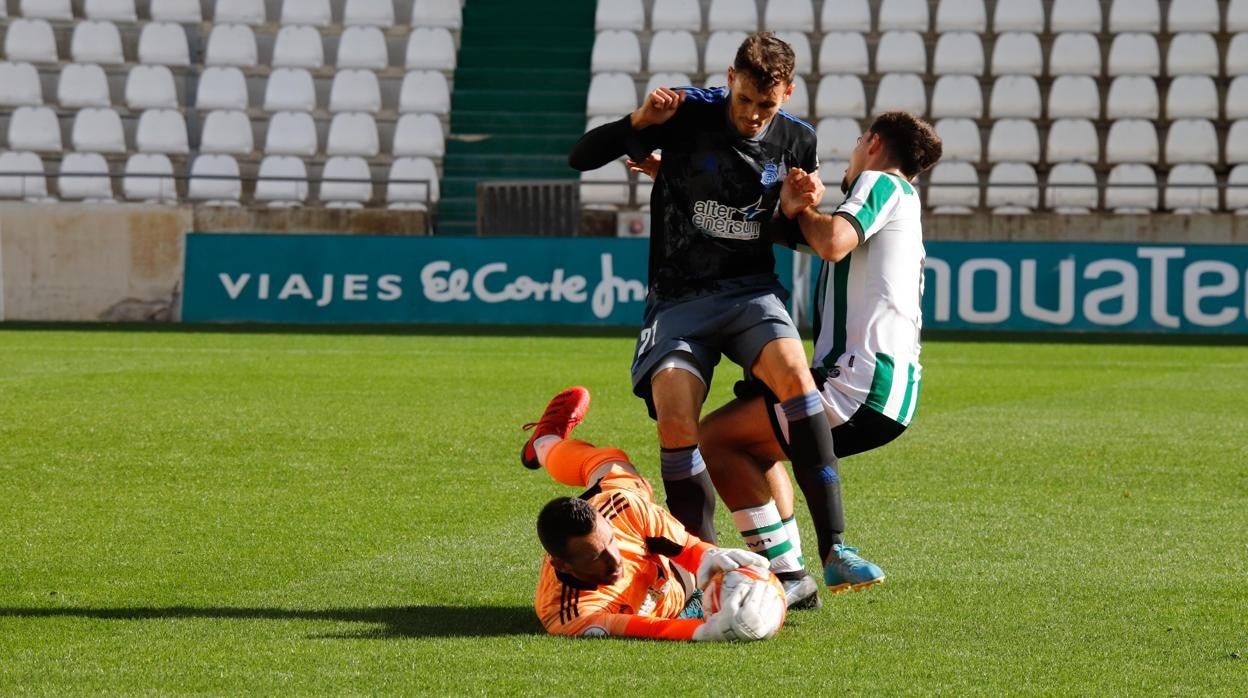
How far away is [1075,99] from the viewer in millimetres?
21859

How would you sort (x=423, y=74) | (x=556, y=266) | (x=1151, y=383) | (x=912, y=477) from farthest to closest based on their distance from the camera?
(x=423, y=74)
(x=556, y=266)
(x=1151, y=383)
(x=912, y=477)

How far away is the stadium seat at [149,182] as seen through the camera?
69.9 feet

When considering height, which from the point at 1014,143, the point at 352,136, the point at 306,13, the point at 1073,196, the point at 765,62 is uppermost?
the point at 306,13

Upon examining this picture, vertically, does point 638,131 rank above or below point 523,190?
below

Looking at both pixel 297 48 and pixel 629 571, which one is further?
pixel 297 48

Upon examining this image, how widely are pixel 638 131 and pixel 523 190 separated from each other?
47.7 ft

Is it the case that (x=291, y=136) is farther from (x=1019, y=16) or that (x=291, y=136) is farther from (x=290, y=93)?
(x=1019, y=16)

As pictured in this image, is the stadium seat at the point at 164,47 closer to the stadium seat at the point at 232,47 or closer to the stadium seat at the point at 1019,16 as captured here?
the stadium seat at the point at 232,47

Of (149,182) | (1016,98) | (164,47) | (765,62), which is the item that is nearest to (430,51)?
(164,47)

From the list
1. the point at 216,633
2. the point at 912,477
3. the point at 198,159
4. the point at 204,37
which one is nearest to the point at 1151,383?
the point at 912,477

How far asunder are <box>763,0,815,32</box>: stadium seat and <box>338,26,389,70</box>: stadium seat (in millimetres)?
5386

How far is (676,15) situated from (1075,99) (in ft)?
18.3

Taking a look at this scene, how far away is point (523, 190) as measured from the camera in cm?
1978

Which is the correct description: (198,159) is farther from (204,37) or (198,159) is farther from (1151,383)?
(1151,383)
